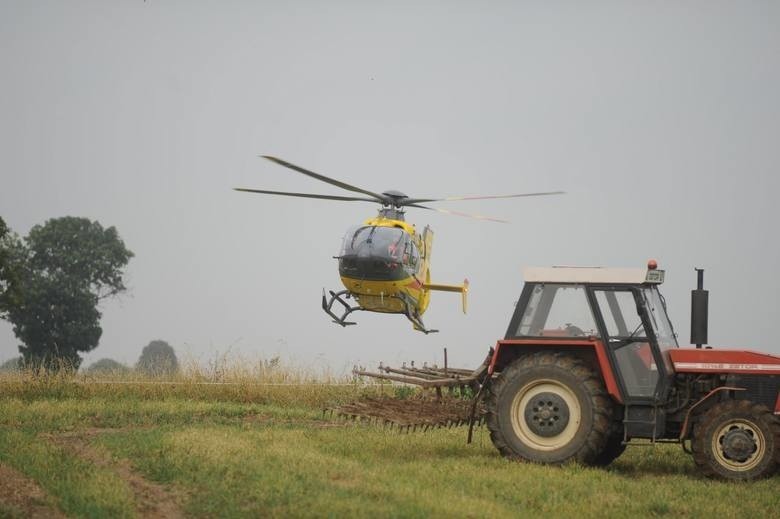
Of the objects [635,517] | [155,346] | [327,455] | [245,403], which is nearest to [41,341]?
Result: [155,346]

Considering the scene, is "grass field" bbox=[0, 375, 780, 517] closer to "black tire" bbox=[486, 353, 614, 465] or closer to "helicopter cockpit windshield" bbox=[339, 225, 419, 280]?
"black tire" bbox=[486, 353, 614, 465]

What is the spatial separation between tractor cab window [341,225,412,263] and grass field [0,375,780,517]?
1011cm

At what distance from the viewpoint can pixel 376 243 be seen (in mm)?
28047

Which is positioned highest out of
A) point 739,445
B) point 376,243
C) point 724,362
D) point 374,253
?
point 376,243

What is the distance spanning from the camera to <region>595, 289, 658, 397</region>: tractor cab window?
42.7ft

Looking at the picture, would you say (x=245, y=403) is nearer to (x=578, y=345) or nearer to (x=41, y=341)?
(x=578, y=345)

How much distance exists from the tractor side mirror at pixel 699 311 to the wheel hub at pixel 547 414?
1701mm

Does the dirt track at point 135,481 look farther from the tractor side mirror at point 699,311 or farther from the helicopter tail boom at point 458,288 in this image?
the helicopter tail boom at point 458,288

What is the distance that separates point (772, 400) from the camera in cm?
1295

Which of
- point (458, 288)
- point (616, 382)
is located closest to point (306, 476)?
point (616, 382)

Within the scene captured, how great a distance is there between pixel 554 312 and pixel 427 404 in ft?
7.83

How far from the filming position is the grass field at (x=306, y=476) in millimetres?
10555

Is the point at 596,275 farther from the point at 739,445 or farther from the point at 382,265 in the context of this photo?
the point at 382,265

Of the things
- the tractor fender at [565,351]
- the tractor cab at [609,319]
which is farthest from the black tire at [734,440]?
the tractor fender at [565,351]
